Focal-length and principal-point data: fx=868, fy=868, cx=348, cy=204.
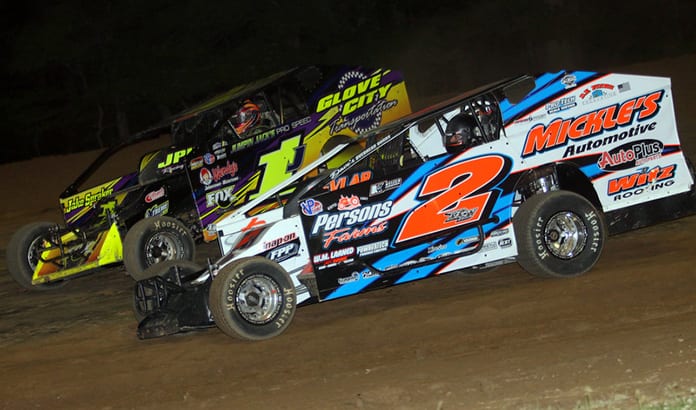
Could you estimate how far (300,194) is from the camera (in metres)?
6.63

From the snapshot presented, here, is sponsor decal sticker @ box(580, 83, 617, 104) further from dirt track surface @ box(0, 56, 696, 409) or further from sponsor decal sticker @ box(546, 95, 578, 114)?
dirt track surface @ box(0, 56, 696, 409)

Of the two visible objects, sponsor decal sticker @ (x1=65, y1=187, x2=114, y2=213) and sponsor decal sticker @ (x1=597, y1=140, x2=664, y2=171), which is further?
sponsor decal sticker @ (x1=65, y1=187, x2=114, y2=213)

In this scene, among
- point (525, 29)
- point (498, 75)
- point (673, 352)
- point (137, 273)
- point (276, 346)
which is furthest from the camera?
point (525, 29)

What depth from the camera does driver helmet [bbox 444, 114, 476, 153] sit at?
7238mm

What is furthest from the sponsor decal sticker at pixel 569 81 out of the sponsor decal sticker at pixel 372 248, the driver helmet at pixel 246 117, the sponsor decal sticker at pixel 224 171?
the driver helmet at pixel 246 117

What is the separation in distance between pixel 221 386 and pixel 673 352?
9.45 feet

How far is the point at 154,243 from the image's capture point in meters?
8.70

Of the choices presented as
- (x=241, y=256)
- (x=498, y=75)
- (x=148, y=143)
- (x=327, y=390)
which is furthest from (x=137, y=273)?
(x=498, y=75)

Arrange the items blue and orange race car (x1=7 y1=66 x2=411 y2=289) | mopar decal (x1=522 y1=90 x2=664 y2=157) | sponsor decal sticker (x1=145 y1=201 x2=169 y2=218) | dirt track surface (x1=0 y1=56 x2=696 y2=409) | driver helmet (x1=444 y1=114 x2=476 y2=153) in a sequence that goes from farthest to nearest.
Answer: sponsor decal sticker (x1=145 y1=201 x2=169 y2=218) → blue and orange race car (x1=7 y1=66 x2=411 y2=289) → driver helmet (x1=444 y1=114 x2=476 y2=153) → mopar decal (x1=522 y1=90 x2=664 y2=157) → dirt track surface (x1=0 y1=56 x2=696 y2=409)

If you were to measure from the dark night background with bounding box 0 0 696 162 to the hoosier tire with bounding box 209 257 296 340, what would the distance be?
1913 centimetres

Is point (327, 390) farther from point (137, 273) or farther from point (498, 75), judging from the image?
point (498, 75)

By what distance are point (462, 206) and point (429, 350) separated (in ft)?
4.52

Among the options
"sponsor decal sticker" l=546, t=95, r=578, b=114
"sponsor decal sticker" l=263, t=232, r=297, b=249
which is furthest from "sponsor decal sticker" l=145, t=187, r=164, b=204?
"sponsor decal sticker" l=546, t=95, r=578, b=114

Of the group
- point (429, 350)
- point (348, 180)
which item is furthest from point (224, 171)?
point (429, 350)
